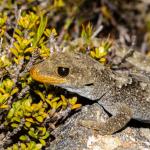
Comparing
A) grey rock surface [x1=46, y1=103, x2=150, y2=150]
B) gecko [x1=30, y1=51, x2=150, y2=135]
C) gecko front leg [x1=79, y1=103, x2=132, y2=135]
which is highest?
gecko [x1=30, y1=51, x2=150, y2=135]

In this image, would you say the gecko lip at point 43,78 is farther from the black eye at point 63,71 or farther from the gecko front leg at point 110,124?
the gecko front leg at point 110,124

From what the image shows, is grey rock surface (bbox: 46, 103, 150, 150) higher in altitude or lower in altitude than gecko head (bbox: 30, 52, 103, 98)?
lower

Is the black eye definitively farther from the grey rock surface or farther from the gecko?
the grey rock surface

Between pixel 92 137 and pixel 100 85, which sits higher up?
pixel 100 85

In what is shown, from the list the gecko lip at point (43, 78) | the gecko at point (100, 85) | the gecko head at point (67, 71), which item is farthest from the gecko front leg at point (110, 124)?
the gecko lip at point (43, 78)

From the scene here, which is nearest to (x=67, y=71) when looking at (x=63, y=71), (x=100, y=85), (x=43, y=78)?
(x=63, y=71)

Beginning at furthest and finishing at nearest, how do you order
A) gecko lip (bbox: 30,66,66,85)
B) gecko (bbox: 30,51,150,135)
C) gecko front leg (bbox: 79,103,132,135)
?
gecko front leg (bbox: 79,103,132,135) → gecko (bbox: 30,51,150,135) → gecko lip (bbox: 30,66,66,85)

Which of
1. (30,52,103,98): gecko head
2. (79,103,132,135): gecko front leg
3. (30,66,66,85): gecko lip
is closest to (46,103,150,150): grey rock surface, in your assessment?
(79,103,132,135): gecko front leg

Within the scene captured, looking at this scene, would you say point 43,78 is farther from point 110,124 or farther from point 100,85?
point 110,124

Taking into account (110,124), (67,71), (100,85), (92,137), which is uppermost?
(67,71)
